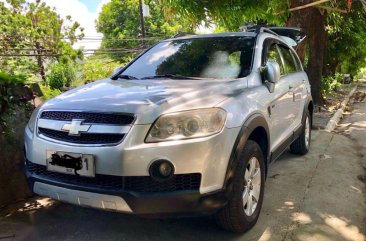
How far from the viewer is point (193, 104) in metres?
2.91

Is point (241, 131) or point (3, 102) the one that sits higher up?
point (3, 102)

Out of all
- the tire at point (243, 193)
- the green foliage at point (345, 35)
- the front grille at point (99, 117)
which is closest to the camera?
the front grille at point (99, 117)

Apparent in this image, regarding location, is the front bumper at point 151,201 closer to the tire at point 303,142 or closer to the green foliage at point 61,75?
the tire at point 303,142

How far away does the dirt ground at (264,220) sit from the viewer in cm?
335

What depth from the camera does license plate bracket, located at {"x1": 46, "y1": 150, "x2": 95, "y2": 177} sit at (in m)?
2.78

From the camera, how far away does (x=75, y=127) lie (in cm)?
289

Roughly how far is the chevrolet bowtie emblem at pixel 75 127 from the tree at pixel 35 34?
1304 cm

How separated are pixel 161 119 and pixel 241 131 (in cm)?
66

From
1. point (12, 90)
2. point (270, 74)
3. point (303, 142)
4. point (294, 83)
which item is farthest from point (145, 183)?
point (303, 142)

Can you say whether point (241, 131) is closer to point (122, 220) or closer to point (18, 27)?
point (122, 220)

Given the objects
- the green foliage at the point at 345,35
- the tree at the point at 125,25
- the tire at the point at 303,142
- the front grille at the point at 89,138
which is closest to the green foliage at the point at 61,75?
the green foliage at the point at 345,35

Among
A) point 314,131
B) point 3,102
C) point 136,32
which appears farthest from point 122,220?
point 136,32

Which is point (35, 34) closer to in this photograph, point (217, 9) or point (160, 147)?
point (217, 9)

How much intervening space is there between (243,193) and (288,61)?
2.63m
